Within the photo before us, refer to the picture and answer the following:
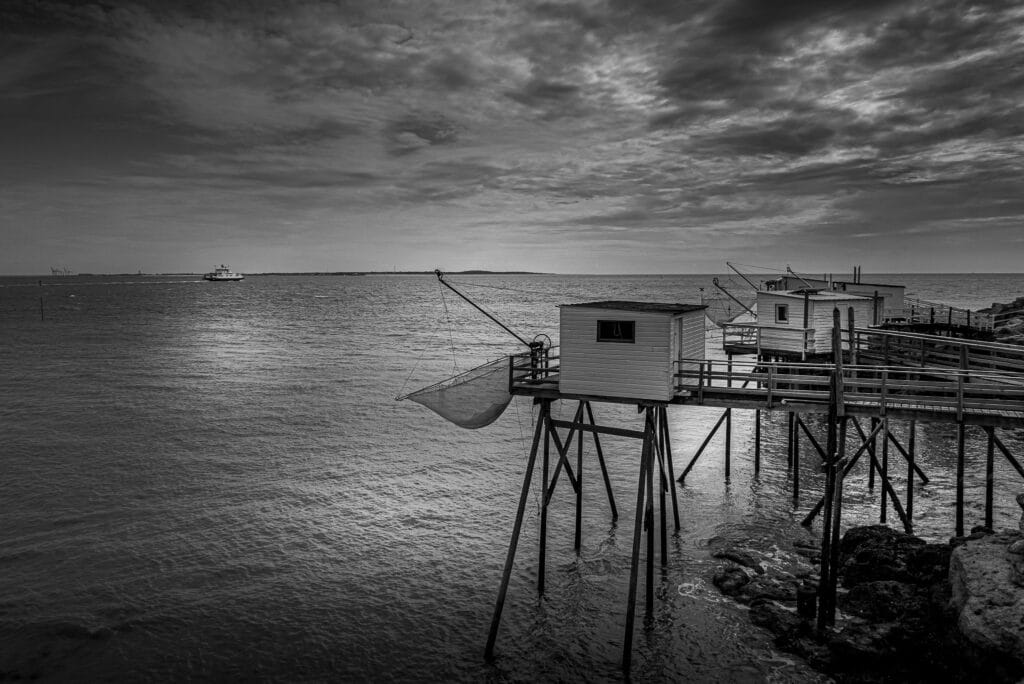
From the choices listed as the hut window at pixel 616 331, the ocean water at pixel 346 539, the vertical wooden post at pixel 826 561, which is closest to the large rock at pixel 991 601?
the vertical wooden post at pixel 826 561

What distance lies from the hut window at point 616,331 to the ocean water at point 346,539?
7.88m

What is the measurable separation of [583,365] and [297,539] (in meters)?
12.7

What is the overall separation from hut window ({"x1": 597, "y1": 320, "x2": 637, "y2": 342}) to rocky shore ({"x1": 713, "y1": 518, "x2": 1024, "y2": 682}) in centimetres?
817

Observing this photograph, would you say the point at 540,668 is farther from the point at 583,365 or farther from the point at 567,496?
the point at 567,496

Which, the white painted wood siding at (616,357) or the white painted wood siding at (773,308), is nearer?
the white painted wood siding at (616,357)

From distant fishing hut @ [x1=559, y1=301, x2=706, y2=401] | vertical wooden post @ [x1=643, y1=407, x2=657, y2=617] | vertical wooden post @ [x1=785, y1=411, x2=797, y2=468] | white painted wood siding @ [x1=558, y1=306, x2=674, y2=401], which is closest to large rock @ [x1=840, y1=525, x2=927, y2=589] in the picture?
vertical wooden post @ [x1=643, y1=407, x2=657, y2=617]

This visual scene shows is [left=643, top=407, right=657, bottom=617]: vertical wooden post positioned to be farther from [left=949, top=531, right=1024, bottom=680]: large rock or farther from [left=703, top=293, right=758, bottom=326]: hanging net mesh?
[left=703, top=293, right=758, bottom=326]: hanging net mesh

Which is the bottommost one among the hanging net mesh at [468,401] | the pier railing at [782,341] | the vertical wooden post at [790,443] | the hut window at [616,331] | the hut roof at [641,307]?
the vertical wooden post at [790,443]

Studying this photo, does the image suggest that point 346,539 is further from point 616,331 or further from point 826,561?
point 826,561

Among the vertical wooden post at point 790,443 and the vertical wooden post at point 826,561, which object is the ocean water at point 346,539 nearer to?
the vertical wooden post at point 790,443

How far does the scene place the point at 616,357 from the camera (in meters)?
18.6

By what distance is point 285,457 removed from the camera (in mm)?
32812

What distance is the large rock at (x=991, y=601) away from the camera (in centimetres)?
1281

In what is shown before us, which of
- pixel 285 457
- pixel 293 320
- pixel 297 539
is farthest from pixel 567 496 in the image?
pixel 293 320
